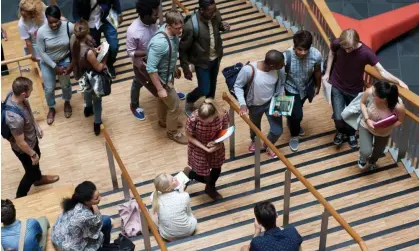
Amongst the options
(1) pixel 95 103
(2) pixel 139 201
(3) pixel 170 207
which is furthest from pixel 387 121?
(1) pixel 95 103

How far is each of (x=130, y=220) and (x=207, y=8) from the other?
2369 millimetres

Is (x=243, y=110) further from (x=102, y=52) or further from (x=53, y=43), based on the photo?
(x=53, y=43)

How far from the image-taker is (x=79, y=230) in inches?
237

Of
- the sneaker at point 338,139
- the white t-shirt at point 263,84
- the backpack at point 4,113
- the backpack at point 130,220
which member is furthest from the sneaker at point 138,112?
the sneaker at point 338,139

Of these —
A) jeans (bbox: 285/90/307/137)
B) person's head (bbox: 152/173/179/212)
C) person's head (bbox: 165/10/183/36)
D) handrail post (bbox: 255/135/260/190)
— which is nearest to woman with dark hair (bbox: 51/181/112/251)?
person's head (bbox: 152/173/179/212)

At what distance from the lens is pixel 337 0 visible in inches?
529

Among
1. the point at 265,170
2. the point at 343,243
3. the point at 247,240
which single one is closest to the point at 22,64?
the point at 265,170

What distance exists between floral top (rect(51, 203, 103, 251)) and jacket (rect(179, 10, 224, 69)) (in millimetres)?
2566

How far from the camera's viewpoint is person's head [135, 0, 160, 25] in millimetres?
7621

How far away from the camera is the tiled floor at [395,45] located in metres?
11.9

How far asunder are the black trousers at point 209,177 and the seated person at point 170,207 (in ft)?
1.72

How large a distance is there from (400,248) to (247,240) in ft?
4.86

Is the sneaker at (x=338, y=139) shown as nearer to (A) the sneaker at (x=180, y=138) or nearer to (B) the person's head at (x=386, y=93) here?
(B) the person's head at (x=386, y=93)

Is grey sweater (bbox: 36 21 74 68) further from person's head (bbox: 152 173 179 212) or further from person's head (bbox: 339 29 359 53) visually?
person's head (bbox: 339 29 359 53)
